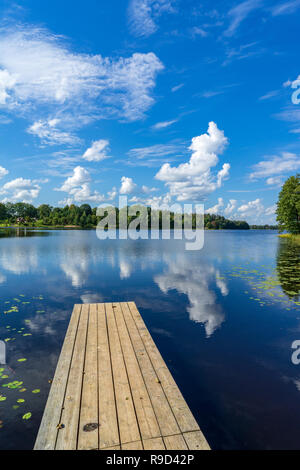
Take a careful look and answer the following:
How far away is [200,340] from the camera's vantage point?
8586mm

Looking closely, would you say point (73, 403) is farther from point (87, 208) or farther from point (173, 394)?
point (87, 208)

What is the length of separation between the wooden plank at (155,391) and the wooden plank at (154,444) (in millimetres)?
129

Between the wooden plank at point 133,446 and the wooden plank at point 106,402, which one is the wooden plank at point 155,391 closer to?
the wooden plank at point 133,446

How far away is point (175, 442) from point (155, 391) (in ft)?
3.87

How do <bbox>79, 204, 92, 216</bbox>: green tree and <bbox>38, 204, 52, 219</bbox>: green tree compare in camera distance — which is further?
<bbox>38, 204, 52, 219</bbox>: green tree

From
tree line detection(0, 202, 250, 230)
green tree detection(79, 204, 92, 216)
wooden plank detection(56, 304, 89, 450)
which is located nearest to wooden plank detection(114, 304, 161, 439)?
wooden plank detection(56, 304, 89, 450)

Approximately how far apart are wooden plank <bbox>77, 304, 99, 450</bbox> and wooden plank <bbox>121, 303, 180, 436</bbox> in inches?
38.8

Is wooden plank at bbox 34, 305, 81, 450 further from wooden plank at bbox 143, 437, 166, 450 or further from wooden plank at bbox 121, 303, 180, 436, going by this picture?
wooden plank at bbox 121, 303, 180, 436

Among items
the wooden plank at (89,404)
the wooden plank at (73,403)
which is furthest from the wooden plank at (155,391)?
the wooden plank at (73,403)

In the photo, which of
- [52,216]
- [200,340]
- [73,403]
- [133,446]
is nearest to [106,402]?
[73,403]

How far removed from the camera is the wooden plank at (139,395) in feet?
12.7

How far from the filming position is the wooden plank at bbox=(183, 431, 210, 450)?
3.62 metres
